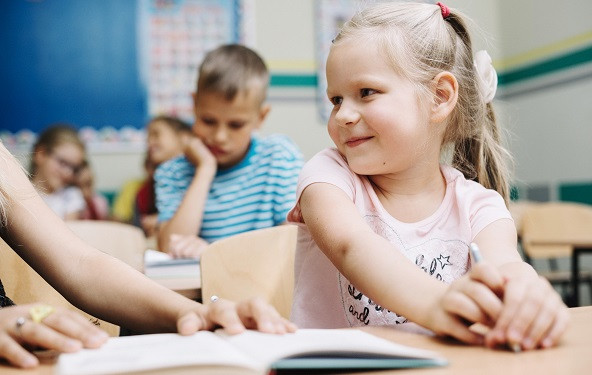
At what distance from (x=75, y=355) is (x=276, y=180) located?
4.93ft

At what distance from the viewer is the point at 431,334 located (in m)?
0.68

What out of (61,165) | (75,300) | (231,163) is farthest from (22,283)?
(61,165)

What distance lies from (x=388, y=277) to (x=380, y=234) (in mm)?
305

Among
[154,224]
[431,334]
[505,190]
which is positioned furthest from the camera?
[154,224]

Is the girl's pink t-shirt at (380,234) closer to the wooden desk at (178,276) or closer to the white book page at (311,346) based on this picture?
the wooden desk at (178,276)

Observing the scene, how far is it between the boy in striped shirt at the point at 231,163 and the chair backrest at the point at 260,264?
1.85ft

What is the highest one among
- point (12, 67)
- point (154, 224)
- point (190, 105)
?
point (12, 67)

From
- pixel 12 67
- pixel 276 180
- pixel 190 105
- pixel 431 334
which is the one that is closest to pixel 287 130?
pixel 190 105

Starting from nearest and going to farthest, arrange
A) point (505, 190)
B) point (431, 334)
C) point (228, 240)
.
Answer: point (431, 334)
point (505, 190)
point (228, 240)

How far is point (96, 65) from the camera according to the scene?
434cm

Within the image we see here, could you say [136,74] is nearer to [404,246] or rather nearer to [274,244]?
[274,244]

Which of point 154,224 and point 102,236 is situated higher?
point 102,236

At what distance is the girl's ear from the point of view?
108 centimetres

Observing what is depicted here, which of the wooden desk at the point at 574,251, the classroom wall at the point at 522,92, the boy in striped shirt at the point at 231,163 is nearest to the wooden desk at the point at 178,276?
the boy in striped shirt at the point at 231,163
